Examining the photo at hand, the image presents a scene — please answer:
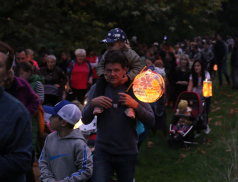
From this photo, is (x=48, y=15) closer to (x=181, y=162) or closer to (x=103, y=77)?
(x=181, y=162)

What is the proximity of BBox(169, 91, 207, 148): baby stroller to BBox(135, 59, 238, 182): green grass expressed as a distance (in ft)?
0.63

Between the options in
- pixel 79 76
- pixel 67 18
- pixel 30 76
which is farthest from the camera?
pixel 67 18

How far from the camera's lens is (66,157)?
432 cm

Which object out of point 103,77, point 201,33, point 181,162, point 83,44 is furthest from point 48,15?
point 201,33

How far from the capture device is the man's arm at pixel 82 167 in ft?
13.9

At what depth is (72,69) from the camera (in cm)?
1214

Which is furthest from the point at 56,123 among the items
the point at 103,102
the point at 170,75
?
the point at 170,75

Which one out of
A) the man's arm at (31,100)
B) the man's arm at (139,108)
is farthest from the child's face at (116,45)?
the man's arm at (31,100)

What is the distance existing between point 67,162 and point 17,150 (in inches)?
68.0

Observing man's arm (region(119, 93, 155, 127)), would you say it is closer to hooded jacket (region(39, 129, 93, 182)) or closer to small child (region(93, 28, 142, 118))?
small child (region(93, 28, 142, 118))

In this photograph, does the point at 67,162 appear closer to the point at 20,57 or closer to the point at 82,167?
the point at 82,167

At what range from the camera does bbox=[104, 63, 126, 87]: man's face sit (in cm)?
425

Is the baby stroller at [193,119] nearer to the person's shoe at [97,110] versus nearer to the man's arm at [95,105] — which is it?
the man's arm at [95,105]

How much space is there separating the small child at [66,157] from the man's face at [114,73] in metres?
0.65
